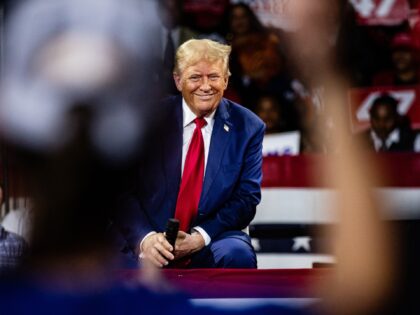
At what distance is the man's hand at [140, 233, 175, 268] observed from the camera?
1282mm

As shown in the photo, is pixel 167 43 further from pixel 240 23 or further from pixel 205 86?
pixel 240 23

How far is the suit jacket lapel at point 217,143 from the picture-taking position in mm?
1420

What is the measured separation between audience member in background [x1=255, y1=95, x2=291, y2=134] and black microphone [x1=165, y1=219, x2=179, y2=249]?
3.39 ft

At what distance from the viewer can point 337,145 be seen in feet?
1.85

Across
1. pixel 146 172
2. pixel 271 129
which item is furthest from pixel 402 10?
pixel 146 172

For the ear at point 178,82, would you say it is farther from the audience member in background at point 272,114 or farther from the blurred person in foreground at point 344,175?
the audience member in background at point 272,114

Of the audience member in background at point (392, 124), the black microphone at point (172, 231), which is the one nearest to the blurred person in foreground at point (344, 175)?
the black microphone at point (172, 231)

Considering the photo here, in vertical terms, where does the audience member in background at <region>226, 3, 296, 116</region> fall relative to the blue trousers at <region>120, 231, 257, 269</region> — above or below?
above

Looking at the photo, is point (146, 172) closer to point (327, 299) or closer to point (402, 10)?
point (327, 299)

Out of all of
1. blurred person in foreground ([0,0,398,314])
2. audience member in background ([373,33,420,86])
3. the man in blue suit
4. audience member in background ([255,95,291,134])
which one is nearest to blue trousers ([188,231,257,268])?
the man in blue suit

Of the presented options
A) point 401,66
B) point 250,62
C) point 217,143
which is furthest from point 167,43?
point 401,66

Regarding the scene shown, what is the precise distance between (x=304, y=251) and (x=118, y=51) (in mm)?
1414

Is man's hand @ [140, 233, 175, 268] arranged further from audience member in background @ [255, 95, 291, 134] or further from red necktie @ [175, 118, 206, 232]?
audience member in background @ [255, 95, 291, 134]

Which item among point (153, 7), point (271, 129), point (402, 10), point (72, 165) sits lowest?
point (72, 165)
